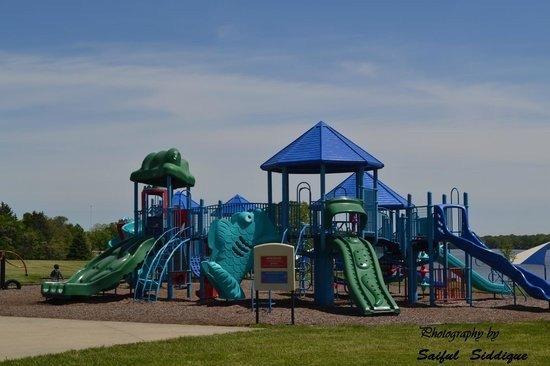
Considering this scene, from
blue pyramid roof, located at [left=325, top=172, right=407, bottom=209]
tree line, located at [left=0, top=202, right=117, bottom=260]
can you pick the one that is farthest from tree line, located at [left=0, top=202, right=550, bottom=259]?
blue pyramid roof, located at [left=325, top=172, right=407, bottom=209]

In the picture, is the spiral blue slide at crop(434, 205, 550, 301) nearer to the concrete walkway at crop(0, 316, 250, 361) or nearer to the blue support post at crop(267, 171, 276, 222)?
the blue support post at crop(267, 171, 276, 222)

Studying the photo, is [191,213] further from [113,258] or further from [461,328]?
[461,328]

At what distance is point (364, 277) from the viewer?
73.1 feet

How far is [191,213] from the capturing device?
2730 centimetres

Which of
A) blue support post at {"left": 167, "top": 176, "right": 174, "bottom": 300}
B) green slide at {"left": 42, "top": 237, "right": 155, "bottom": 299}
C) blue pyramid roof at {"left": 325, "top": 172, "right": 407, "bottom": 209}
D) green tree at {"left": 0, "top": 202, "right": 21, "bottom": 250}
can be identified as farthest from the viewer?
Answer: green tree at {"left": 0, "top": 202, "right": 21, "bottom": 250}

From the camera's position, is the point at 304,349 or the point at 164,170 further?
the point at 164,170

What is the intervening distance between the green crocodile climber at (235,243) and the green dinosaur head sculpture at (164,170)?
438cm

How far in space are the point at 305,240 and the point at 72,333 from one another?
33.1 feet

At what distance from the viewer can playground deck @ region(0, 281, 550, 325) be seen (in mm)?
19359

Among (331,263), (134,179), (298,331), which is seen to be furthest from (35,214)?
(298,331)

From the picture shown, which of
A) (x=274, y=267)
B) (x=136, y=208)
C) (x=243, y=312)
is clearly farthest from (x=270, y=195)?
(x=274, y=267)

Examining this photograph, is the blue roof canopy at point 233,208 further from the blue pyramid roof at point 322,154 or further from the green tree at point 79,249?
the green tree at point 79,249

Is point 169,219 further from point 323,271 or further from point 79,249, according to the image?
point 79,249

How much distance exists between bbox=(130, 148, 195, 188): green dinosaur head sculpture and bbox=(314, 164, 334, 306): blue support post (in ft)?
19.8
